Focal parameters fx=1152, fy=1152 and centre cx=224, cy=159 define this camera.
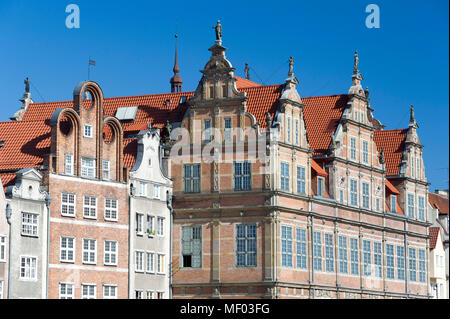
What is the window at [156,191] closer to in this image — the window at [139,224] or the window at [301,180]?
the window at [139,224]

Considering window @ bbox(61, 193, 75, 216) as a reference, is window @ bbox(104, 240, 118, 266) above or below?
below

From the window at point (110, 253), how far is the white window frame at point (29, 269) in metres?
6.13

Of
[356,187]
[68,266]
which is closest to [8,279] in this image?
[68,266]

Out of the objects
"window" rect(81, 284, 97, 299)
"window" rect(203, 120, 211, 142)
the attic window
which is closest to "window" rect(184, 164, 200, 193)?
"window" rect(203, 120, 211, 142)

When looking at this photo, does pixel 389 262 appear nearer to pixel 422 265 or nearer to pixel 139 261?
pixel 422 265

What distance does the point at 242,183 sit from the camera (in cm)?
7738

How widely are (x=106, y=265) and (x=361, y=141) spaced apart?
2417 cm

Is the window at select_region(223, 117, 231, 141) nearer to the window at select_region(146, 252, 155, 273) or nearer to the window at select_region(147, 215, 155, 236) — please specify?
the window at select_region(147, 215, 155, 236)

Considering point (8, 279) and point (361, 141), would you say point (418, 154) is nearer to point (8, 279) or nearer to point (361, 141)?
point (361, 141)

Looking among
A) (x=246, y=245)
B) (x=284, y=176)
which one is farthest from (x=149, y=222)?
(x=284, y=176)

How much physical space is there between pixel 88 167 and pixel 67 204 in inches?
133

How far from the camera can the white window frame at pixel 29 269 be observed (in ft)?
220

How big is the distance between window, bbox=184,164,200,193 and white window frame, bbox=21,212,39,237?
544 inches

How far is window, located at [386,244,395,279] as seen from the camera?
89.2 metres
